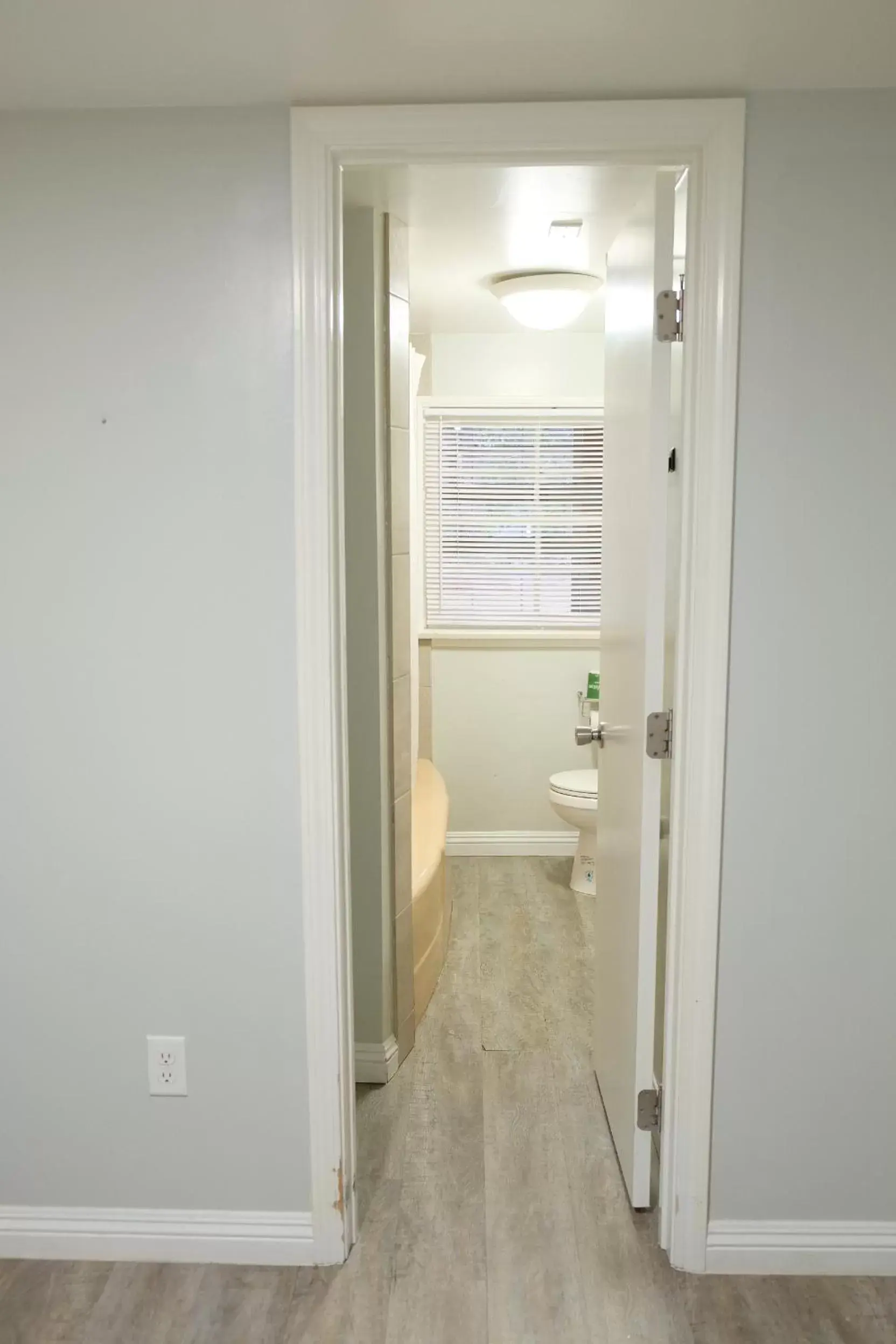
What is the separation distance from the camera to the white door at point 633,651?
2031 mm

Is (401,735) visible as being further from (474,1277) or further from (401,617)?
(474,1277)

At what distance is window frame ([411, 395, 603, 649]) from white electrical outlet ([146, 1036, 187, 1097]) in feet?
8.73

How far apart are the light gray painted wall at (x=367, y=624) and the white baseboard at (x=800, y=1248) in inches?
41.6

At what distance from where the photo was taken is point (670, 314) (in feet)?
6.44

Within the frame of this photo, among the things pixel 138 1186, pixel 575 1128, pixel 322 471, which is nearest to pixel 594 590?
A: pixel 575 1128

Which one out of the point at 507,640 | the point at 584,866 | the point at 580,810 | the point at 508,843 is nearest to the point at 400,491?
the point at 580,810

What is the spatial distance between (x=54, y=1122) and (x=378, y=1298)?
739 mm

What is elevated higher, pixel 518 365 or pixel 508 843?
pixel 518 365

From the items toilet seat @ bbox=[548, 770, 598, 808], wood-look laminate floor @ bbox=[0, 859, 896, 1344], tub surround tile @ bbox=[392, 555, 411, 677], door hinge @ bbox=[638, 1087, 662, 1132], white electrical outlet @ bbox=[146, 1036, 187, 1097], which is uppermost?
tub surround tile @ bbox=[392, 555, 411, 677]

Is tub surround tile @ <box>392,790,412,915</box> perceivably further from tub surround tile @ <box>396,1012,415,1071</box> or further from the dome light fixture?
the dome light fixture

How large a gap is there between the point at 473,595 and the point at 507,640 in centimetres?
26

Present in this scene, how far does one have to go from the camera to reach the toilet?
164 inches

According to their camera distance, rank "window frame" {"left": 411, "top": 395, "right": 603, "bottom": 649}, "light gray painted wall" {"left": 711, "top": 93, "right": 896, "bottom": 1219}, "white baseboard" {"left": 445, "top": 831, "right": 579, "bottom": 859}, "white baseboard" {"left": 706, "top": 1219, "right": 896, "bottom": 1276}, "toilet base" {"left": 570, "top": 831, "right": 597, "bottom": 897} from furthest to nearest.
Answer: "white baseboard" {"left": 445, "top": 831, "right": 579, "bottom": 859} → "window frame" {"left": 411, "top": 395, "right": 603, "bottom": 649} → "toilet base" {"left": 570, "top": 831, "right": 597, "bottom": 897} → "white baseboard" {"left": 706, "top": 1219, "right": 896, "bottom": 1276} → "light gray painted wall" {"left": 711, "top": 93, "right": 896, "bottom": 1219}

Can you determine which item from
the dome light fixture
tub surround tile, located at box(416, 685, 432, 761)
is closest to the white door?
the dome light fixture
